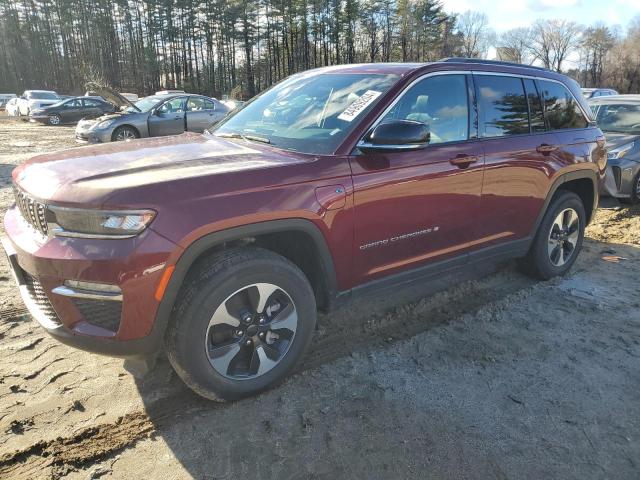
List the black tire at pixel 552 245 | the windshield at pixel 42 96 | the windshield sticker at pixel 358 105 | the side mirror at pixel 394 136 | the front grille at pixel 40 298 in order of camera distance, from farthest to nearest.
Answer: the windshield at pixel 42 96 → the black tire at pixel 552 245 → the windshield sticker at pixel 358 105 → the side mirror at pixel 394 136 → the front grille at pixel 40 298

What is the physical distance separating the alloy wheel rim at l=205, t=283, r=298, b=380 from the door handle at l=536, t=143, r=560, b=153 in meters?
2.61

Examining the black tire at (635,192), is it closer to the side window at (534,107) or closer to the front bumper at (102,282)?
the side window at (534,107)

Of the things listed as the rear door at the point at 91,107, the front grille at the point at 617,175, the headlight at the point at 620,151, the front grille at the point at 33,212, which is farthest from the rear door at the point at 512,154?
the rear door at the point at 91,107

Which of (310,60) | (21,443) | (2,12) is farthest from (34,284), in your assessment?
(2,12)

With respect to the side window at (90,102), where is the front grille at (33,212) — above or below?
below

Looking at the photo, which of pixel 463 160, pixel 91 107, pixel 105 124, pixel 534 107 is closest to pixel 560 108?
pixel 534 107

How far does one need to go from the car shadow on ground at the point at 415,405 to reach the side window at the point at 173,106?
1205 centimetres

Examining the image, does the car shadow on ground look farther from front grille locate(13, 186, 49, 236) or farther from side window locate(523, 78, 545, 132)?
side window locate(523, 78, 545, 132)

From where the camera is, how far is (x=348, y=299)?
3.12 metres

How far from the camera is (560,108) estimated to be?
4.43 meters

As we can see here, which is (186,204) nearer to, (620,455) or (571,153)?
(620,455)

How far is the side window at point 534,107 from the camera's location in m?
4.14

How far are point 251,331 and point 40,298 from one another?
112cm

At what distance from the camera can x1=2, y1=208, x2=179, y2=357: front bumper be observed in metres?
2.24
